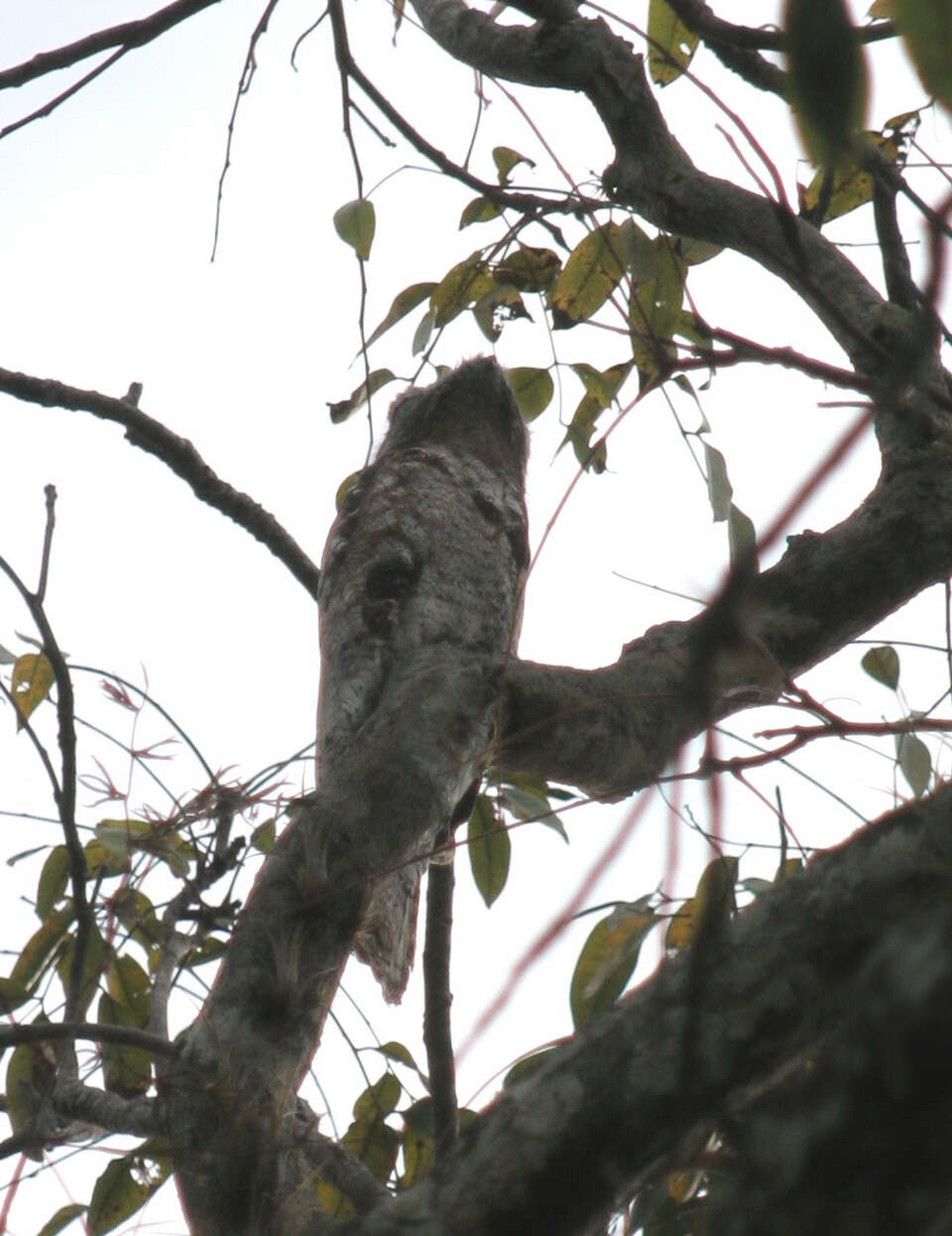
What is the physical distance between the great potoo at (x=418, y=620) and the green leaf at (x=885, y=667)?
1.95 feet

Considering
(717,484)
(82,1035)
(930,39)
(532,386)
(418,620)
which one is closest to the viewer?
(930,39)

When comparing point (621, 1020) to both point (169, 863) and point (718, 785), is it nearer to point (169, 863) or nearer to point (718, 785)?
point (718, 785)

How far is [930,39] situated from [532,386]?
6.65 feet

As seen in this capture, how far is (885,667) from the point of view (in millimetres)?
1799

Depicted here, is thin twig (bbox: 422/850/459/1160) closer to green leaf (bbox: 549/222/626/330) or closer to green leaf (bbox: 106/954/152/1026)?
green leaf (bbox: 106/954/152/1026)

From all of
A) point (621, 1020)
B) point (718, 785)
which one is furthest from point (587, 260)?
point (718, 785)

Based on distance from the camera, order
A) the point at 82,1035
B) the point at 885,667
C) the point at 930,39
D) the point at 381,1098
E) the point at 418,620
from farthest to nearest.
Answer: the point at 418,620 < the point at 381,1098 < the point at 885,667 < the point at 82,1035 < the point at 930,39

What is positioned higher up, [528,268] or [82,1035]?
[528,268]

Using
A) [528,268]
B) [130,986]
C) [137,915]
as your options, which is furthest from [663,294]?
[130,986]

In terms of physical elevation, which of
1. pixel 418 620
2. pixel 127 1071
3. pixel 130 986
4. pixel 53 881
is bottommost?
pixel 127 1071

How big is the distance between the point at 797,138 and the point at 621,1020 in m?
0.63

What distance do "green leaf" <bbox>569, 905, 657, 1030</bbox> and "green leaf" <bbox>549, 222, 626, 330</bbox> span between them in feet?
3.82

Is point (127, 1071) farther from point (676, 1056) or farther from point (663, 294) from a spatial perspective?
point (663, 294)

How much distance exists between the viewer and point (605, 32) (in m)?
2.18
